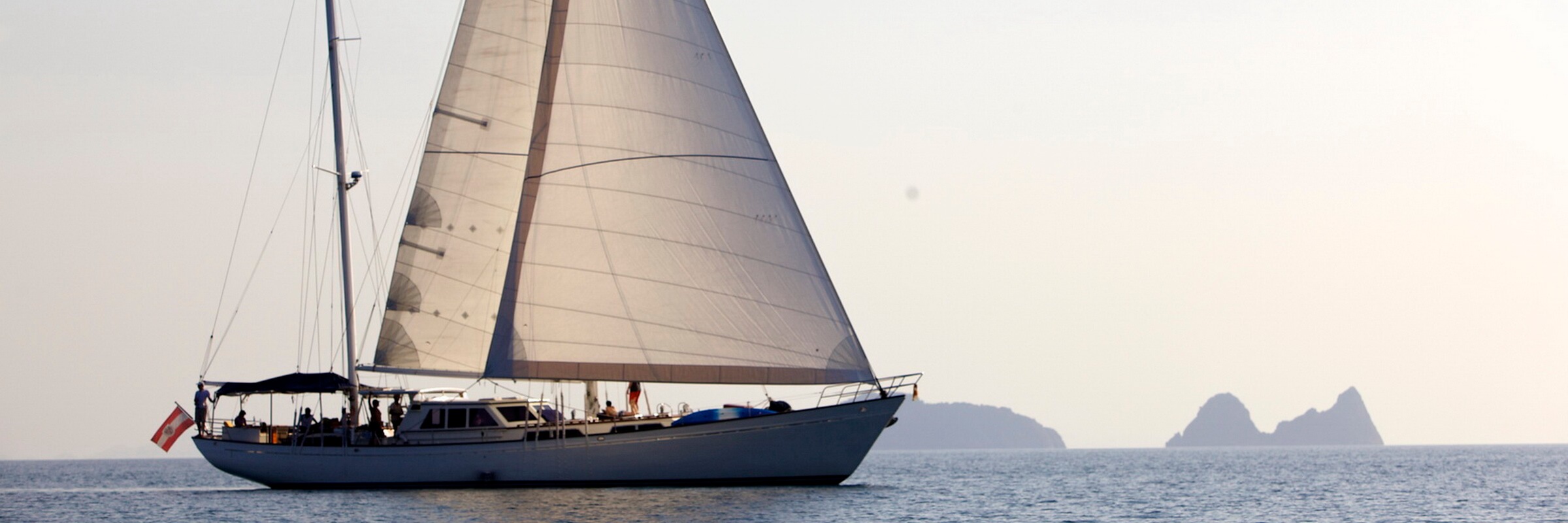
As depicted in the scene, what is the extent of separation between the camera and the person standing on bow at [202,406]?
47312mm

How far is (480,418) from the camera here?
4231 cm

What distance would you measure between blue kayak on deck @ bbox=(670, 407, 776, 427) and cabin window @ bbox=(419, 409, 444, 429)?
5.90m

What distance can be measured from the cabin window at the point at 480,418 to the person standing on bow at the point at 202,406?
31.1 feet

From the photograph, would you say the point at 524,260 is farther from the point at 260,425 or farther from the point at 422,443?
the point at 260,425

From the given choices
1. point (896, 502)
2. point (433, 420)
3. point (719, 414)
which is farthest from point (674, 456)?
point (896, 502)

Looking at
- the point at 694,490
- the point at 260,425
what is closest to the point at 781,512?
the point at 694,490

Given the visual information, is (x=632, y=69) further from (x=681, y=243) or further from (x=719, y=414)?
(x=719, y=414)

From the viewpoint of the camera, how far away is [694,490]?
40750mm

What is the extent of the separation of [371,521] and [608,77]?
1237 centimetres

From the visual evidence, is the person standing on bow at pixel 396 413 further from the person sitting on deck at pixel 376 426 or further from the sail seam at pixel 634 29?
the sail seam at pixel 634 29

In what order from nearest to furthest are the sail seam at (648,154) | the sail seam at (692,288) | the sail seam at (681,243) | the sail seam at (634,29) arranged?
1. the sail seam at (692,288)
2. the sail seam at (681,243)
3. the sail seam at (648,154)
4. the sail seam at (634,29)

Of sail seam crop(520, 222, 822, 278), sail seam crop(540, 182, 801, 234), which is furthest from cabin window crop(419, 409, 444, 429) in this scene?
sail seam crop(540, 182, 801, 234)

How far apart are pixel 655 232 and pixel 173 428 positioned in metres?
15.5

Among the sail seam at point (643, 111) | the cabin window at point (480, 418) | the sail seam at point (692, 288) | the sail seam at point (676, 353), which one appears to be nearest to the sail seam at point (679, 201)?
the sail seam at point (643, 111)
